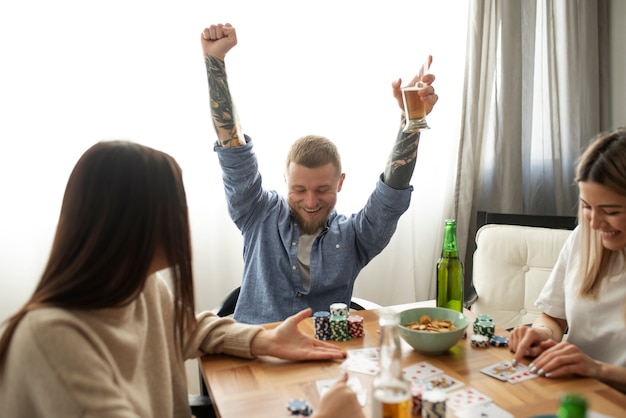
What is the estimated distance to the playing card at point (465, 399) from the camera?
1.12 m

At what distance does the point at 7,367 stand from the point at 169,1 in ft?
5.93

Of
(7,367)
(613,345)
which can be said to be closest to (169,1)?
(7,367)

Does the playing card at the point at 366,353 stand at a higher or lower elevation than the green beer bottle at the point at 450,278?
lower

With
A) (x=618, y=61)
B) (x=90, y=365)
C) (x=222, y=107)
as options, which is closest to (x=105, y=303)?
(x=90, y=365)

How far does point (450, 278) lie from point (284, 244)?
61cm

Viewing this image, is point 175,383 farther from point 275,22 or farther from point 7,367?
point 275,22

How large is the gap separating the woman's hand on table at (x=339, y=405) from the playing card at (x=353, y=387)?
10 centimetres

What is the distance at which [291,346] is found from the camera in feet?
4.55

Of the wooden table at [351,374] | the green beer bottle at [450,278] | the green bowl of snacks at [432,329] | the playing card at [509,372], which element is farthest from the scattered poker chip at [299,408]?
the green beer bottle at [450,278]

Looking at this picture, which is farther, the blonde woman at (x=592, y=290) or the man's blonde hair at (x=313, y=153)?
the man's blonde hair at (x=313, y=153)

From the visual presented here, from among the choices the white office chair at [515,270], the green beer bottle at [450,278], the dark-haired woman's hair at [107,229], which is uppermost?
the dark-haired woman's hair at [107,229]

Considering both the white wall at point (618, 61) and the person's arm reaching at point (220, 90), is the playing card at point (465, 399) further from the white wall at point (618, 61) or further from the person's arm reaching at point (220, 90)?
the white wall at point (618, 61)

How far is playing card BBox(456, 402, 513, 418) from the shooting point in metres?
1.08

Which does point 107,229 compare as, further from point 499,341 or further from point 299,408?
point 499,341
